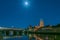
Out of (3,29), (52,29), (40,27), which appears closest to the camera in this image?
(52,29)

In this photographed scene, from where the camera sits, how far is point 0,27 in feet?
360

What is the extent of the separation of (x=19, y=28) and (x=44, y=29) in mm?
16229

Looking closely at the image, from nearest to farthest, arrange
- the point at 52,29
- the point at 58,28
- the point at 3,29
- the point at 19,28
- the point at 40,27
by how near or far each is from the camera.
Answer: the point at 58,28 < the point at 52,29 < the point at 3,29 < the point at 40,27 < the point at 19,28

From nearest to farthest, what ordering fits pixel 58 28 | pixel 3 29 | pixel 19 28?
pixel 58 28
pixel 3 29
pixel 19 28

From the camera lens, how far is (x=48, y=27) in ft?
359

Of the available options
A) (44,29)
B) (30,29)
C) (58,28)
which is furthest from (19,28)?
(58,28)

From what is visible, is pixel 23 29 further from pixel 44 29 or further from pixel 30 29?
pixel 44 29

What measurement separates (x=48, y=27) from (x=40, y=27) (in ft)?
27.9

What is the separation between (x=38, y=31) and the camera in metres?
123

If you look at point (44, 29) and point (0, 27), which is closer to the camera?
point (0, 27)

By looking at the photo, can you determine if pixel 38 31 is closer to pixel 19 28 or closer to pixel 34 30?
pixel 34 30

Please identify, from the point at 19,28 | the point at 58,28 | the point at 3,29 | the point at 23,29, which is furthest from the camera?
the point at 23,29

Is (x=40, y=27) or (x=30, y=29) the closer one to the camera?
(x=40, y=27)

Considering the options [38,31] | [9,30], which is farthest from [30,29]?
[9,30]
